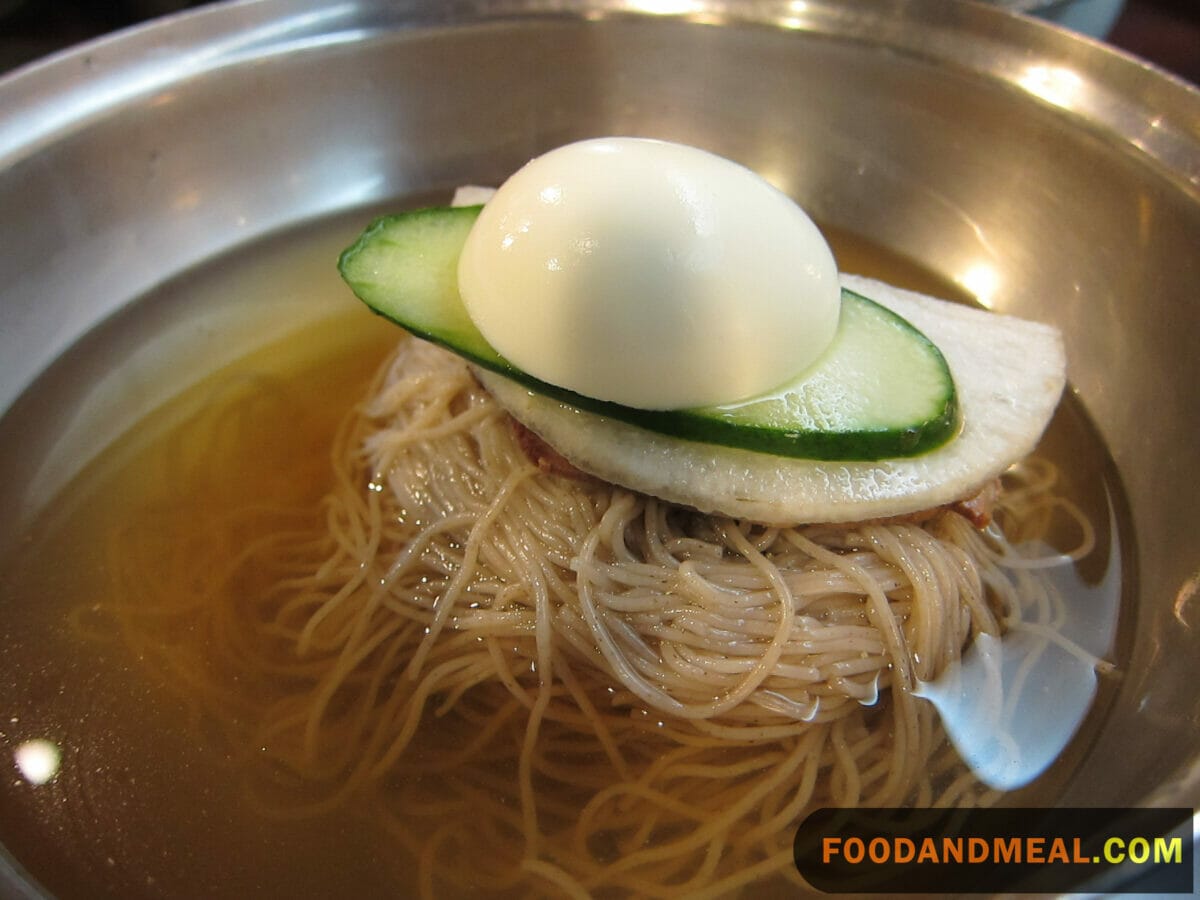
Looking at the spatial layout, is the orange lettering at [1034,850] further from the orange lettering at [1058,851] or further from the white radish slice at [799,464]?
the white radish slice at [799,464]

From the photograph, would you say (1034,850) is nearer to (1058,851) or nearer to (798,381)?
(1058,851)

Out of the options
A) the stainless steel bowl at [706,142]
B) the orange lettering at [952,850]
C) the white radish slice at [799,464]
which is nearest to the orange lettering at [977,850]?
the orange lettering at [952,850]

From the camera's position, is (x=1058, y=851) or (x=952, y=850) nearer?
(x=1058, y=851)

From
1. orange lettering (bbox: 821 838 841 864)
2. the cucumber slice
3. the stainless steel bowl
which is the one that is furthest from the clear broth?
the cucumber slice

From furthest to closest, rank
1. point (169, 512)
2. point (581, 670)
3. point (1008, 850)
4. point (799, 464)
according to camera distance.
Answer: point (169, 512), point (581, 670), point (799, 464), point (1008, 850)

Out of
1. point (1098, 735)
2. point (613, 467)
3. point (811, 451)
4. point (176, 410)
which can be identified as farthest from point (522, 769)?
point (176, 410)

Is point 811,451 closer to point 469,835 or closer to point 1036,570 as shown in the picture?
point 1036,570

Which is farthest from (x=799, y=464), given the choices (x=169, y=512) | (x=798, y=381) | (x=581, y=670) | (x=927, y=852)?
(x=169, y=512)
